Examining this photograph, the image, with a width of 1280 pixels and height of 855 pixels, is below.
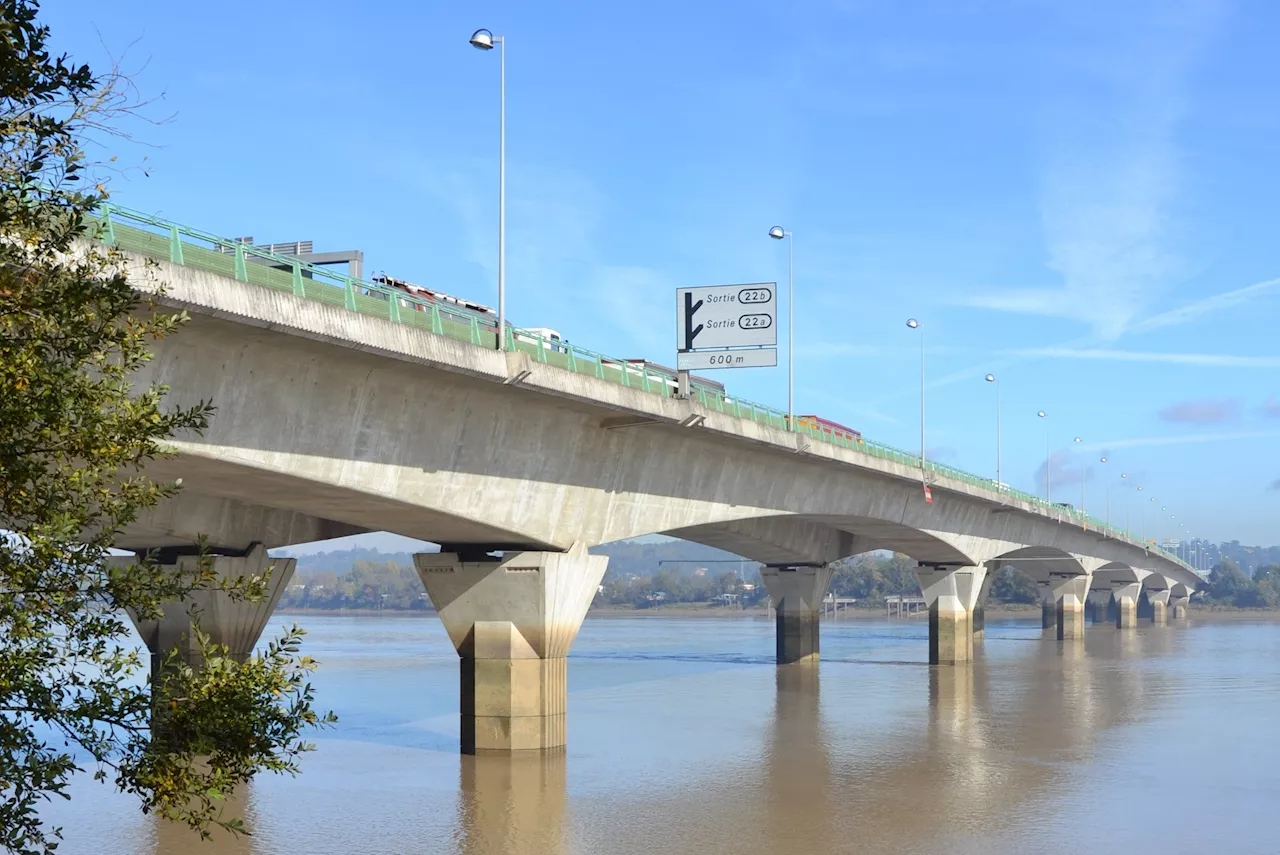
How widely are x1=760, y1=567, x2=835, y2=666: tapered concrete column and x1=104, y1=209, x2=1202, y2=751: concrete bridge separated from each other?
18.4 meters

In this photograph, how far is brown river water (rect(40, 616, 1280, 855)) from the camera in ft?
92.1

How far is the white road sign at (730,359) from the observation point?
45409mm

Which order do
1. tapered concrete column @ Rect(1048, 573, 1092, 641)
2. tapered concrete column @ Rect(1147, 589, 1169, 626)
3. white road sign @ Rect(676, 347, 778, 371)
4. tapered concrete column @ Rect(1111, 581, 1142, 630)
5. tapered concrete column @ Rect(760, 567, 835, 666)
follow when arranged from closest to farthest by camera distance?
1. white road sign @ Rect(676, 347, 778, 371)
2. tapered concrete column @ Rect(760, 567, 835, 666)
3. tapered concrete column @ Rect(1048, 573, 1092, 641)
4. tapered concrete column @ Rect(1111, 581, 1142, 630)
5. tapered concrete column @ Rect(1147, 589, 1169, 626)

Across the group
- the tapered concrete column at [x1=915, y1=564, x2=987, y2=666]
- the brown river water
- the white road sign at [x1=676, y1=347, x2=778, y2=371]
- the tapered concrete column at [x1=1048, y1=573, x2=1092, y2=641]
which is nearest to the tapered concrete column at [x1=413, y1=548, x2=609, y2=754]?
the brown river water

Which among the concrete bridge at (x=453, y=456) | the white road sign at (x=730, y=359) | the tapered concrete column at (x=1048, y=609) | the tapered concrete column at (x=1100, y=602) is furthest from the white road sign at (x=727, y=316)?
the tapered concrete column at (x=1100, y=602)

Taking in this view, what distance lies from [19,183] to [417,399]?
19878mm

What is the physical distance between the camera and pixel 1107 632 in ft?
454

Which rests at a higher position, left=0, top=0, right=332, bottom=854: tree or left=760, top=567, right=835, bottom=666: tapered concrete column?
left=0, top=0, right=332, bottom=854: tree

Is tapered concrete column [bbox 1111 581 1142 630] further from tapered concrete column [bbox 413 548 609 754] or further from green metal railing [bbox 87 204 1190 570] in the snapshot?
tapered concrete column [bbox 413 548 609 754]

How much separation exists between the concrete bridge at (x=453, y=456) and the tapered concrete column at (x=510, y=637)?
0.18 ft

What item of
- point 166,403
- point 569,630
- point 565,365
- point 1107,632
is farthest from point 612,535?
point 1107,632

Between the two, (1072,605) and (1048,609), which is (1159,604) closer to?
(1048,609)

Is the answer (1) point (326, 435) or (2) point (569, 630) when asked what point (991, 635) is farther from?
(1) point (326, 435)

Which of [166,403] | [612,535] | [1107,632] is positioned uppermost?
[166,403]
